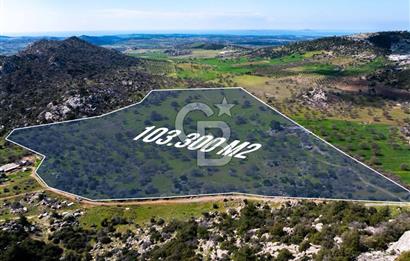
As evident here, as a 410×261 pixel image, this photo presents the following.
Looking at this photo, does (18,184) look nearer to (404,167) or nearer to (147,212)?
(147,212)

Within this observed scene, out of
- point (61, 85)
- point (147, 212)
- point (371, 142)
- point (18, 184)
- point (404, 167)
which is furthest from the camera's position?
point (61, 85)

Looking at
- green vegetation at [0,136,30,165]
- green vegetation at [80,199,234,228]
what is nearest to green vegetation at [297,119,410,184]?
green vegetation at [80,199,234,228]

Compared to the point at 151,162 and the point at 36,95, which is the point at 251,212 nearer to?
the point at 151,162

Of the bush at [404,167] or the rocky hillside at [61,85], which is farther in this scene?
the rocky hillside at [61,85]

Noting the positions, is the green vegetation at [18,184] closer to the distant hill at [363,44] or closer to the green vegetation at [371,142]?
the green vegetation at [371,142]

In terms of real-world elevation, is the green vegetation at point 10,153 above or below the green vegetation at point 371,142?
below

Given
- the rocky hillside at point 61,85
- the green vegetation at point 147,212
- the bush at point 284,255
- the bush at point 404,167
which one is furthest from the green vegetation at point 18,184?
the bush at point 404,167

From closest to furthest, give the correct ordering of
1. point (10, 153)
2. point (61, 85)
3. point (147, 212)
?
point (147, 212) < point (10, 153) < point (61, 85)

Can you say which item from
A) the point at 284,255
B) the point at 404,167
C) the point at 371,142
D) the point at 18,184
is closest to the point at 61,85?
the point at 18,184

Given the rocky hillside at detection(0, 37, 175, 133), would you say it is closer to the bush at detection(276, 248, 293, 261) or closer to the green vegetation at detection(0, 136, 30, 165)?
the green vegetation at detection(0, 136, 30, 165)
